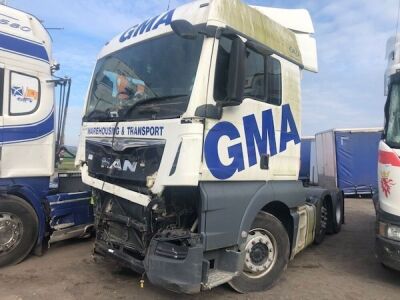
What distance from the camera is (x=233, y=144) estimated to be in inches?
183

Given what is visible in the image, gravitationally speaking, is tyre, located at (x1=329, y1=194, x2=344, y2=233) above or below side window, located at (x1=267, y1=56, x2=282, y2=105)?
below

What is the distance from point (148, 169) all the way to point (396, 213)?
2.93 meters

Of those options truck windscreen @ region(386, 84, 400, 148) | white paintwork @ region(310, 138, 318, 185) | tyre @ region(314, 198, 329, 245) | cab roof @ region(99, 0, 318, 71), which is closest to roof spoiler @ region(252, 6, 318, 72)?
cab roof @ region(99, 0, 318, 71)

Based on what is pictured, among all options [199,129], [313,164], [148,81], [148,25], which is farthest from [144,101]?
[313,164]

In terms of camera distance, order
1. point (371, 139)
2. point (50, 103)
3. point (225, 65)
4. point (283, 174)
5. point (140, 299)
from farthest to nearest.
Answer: point (371, 139)
point (50, 103)
point (283, 174)
point (140, 299)
point (225, 65)

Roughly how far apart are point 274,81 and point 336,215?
4699mm

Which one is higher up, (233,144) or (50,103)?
(50,103)

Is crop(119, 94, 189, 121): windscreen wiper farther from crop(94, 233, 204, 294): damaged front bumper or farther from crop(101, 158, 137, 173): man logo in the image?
crop(94, 233, 204, 294): damaged front bumper

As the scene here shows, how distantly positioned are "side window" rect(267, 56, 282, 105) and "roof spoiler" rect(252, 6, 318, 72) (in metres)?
0.92

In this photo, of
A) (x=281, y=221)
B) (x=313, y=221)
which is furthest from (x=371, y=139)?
(x=281, y=221)

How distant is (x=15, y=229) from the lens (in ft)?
19.9

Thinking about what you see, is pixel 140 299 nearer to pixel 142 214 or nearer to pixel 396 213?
pixel 142 214

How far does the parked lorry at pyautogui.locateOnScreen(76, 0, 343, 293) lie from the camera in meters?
4.23

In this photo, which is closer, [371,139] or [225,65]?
[225,65]
